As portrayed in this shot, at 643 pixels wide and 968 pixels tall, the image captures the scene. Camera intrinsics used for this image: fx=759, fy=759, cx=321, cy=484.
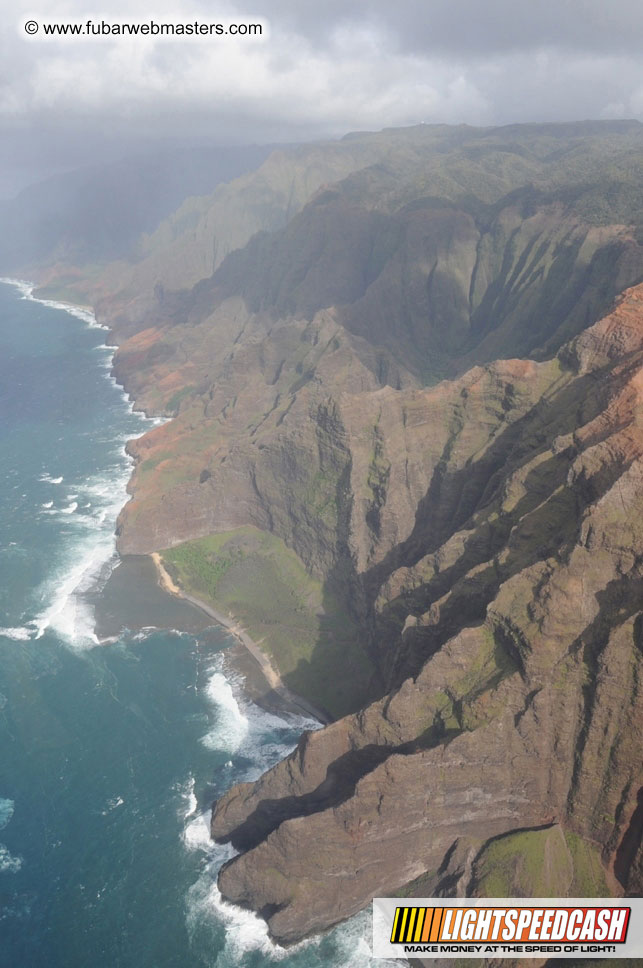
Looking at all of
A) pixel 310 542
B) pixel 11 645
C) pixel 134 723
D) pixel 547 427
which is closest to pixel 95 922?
pixel 134 723

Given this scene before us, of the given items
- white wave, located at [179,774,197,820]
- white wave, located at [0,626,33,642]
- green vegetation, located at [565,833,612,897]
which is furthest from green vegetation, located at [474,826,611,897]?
white wave, located at [0,626,33,642]

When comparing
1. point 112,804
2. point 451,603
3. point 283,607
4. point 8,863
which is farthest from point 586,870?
point 283,607

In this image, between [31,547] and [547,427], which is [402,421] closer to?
[547,427]

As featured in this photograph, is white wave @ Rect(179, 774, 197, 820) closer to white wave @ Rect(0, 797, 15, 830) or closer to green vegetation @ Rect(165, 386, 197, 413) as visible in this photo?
white wave @ Rect(0, 797, 15, 830)

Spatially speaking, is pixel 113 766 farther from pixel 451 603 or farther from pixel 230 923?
pixel 451 603

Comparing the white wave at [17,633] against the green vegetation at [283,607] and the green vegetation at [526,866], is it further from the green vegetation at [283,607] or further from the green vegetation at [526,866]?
the green vegetation at [526,866]

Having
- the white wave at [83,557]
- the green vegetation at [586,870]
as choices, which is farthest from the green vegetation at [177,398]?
the green vegetation at [586,870]

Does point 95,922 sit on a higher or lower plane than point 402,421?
lower

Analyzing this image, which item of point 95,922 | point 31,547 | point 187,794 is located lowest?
point 95,922
